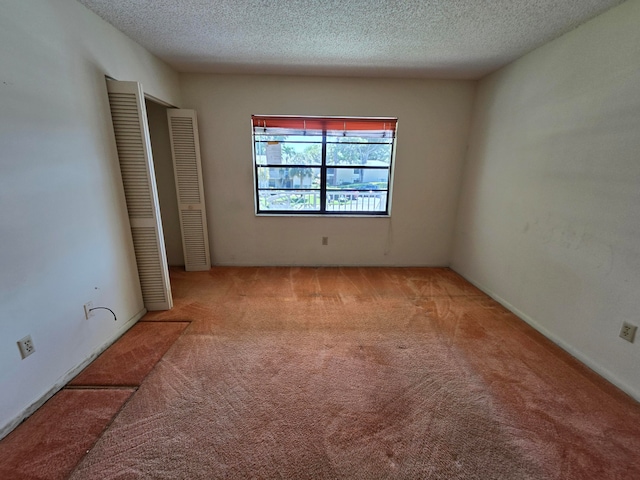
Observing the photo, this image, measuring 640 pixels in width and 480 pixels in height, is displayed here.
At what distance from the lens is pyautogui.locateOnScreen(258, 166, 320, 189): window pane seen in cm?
356

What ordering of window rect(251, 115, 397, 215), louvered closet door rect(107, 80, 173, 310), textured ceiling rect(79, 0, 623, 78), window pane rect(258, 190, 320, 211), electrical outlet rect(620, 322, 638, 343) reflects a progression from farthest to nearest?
window pane rect(258, 190, 320, 211) → window rect(251, 115, 397, 215) → louvered closet door rect(107, 80, 173, 310) → textured ceiling rect(79, 0, 623, 78) → electrical outlet rect(620, 322, 638, 343)

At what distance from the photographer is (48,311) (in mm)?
1587

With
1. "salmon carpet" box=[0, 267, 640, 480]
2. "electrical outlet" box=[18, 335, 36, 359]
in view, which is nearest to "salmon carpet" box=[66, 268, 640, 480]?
"salmon carpet" box=[0, 267, 640, 480]

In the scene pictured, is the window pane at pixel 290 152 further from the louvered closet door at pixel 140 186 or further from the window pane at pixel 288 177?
the louvered closet door at pixel 140 186

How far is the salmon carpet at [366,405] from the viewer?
1254 mm

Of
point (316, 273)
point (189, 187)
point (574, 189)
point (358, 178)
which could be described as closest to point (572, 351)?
point (574, 189)

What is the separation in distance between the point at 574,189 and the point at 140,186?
3548 mm

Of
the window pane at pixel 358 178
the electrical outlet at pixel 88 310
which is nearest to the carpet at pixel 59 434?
the electrical outlet at pixel 88 310

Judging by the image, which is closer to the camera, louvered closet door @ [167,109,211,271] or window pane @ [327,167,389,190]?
louvered closet door @ [167,109,211,271]

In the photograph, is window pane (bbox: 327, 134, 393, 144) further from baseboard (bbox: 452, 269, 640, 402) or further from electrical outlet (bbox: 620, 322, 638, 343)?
electrical outlet (bbox: 620, 322, 638, 343)

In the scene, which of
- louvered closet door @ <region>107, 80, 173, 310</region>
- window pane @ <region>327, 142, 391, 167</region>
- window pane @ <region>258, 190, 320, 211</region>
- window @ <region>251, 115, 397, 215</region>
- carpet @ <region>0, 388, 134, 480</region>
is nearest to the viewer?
carpet @ <region>0, 388, 134, 480</region>

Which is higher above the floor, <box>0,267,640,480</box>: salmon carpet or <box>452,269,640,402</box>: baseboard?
<box>452,269,640,402</box>: baseboard

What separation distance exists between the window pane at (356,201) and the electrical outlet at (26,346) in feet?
9.96

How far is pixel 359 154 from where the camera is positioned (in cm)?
355
